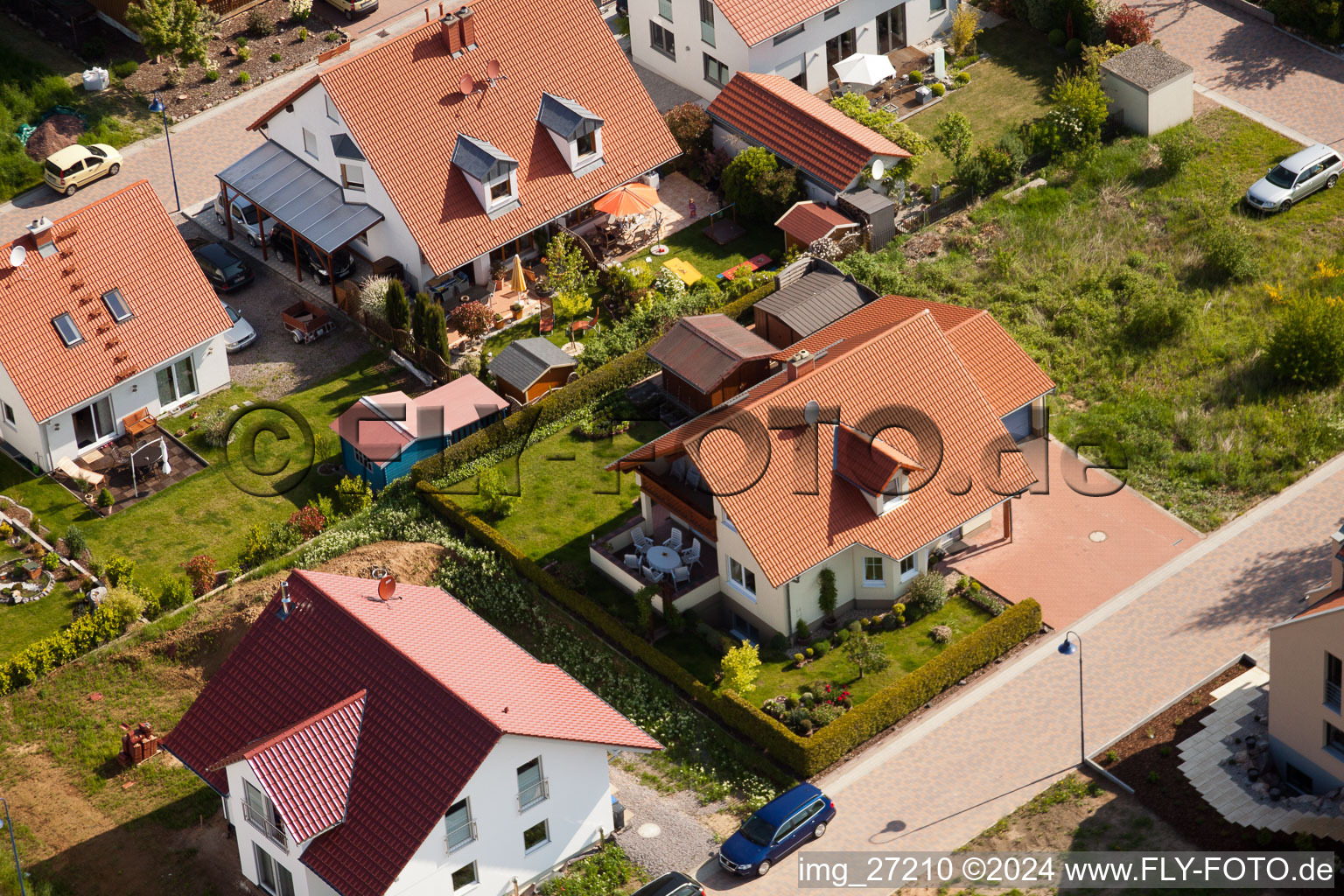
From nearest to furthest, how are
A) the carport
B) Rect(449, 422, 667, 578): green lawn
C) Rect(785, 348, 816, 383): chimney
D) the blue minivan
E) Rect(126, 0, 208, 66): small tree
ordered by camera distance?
the blue minivan, Rect(785, 348, 816, 383): chimney, Rect(449, 422, 667, 578): green lawn, the carport, Rect(126, 0, 208, 66): small tree

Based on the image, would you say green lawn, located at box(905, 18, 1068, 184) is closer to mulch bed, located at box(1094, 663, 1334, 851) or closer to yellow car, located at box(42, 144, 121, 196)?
mulch bed, located at box(1094, 663, 1334, 851)

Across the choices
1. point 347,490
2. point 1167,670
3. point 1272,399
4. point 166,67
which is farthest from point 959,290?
point 166,67

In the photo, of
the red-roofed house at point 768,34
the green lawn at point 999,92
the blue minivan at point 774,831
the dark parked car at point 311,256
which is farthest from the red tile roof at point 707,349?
the blue minivan at point 774,831

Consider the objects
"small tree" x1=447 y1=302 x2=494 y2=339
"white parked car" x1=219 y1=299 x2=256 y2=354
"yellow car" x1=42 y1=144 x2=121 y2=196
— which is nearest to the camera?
"small tree" x1=447 y1=302 x2=494 y2=339

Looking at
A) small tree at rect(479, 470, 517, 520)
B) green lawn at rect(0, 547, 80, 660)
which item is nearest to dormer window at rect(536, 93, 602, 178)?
small tree at rect(479, 470, 517, 520)

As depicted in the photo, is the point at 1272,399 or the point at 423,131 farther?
the point at 423,131

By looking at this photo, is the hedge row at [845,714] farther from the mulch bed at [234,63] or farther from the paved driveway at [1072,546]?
the mulch bed at [234,63]

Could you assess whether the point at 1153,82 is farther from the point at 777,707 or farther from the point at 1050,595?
the point at 777,707
